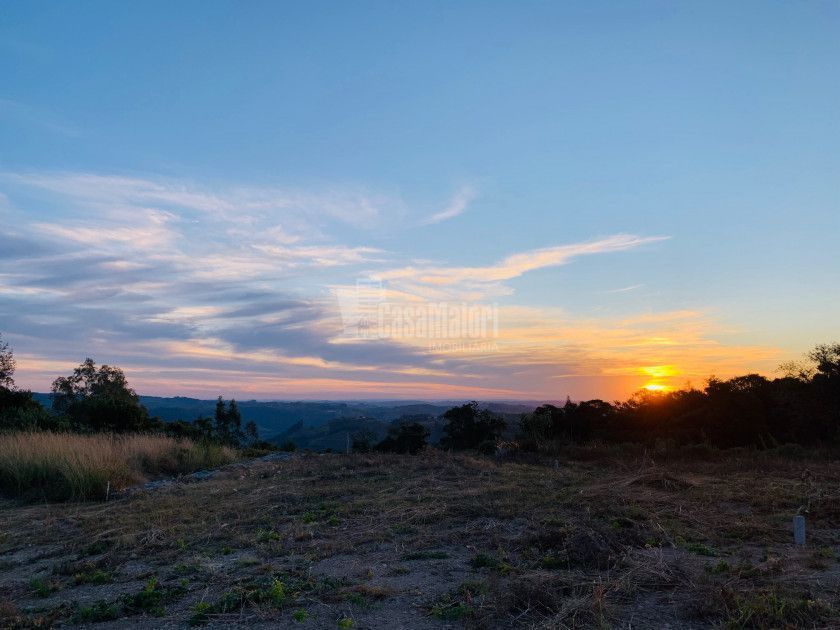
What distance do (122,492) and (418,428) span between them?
12.8 metres

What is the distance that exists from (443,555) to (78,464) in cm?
879

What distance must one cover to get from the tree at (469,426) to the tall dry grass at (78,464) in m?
9.86

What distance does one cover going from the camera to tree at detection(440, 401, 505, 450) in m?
22.6

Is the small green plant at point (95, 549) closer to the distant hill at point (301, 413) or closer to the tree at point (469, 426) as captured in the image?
the tree at point (469, 426)

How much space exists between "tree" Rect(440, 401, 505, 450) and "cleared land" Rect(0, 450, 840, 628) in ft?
37.0

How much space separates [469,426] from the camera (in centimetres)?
2300

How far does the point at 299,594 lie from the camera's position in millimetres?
5215

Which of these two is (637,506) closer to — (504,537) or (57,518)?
(504,537)

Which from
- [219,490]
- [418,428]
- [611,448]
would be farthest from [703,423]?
[219,490]

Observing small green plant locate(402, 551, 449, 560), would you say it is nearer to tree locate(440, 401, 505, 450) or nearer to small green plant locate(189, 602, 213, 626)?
small green plant locate(189, 602, 213, 626)

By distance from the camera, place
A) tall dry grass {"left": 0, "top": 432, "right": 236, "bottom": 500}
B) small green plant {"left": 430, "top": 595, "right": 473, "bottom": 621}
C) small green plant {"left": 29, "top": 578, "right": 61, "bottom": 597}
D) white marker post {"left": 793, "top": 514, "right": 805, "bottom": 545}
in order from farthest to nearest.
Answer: tall dry grass {"left": 0, "top": 432, "right": 236, "bottom": 500} < white marker post {"left": 793, "top": 514, "right": 805, "bottom": 545} < small green plant {"left": 29, "top": 578, "right": 61, "bottom": 597} < small green plant {"left": 430, "top": 595, "right": 473, "bottom": 621}

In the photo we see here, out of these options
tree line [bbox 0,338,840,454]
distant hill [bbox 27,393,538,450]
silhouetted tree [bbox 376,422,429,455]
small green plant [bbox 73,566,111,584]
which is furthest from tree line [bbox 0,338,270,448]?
distant hill [bbox 27,393,538,450]

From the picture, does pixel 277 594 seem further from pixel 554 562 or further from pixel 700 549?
pixel 700 549

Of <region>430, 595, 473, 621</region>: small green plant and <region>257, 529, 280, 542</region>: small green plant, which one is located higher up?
<region>430, 595, 473, 621</region>: small green plant
